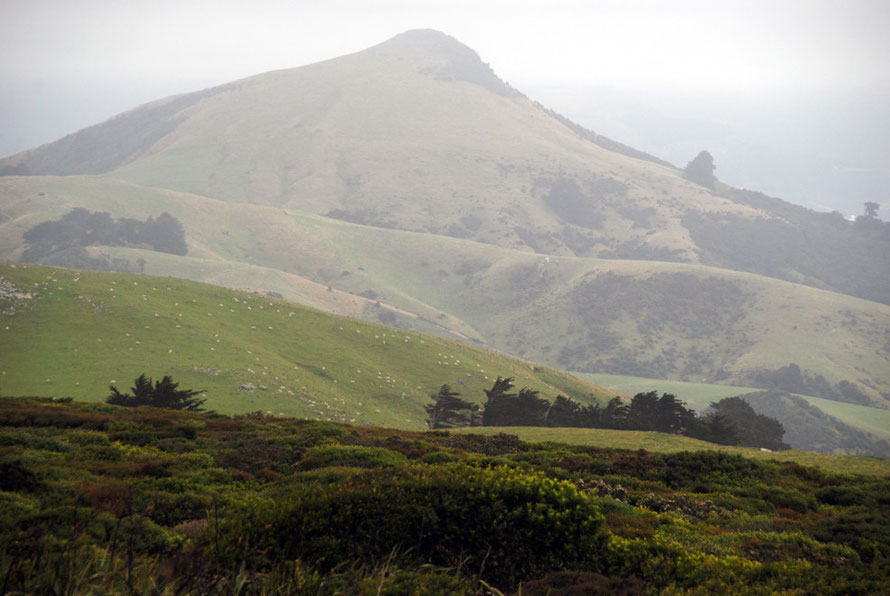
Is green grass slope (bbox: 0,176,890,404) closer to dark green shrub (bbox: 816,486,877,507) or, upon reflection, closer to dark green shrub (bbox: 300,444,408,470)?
dark green shrub (bbox: 300,444,408,470)

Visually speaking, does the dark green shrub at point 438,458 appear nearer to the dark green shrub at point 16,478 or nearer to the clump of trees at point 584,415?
the dark green shrub at point 16,478

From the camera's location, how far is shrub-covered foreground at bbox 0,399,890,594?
7.49 metres

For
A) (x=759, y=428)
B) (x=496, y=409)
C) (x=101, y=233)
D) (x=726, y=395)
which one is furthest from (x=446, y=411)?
(x=101, y=233)

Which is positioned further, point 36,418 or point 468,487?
point 36,418

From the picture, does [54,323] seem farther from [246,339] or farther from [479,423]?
[479,423]

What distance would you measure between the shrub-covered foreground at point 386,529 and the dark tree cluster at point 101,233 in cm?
16501

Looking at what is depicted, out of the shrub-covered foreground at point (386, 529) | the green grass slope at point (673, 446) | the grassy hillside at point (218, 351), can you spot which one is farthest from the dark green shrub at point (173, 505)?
the grassy hillside at point (218, 351)

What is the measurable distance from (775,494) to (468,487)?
1323 centimetres

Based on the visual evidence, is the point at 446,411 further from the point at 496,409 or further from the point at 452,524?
the point at 452,524

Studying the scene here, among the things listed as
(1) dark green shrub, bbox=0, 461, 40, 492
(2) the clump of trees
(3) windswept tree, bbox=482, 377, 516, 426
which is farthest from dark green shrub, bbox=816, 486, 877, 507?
(3) windswept tree, bbox=482, 377, 516, 426

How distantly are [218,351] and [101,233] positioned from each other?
155 meters

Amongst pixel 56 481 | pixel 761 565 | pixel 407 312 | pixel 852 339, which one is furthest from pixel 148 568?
pixel 852 339

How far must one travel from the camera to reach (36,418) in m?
21.2

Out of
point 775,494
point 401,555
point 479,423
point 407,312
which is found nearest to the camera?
point 401,555
